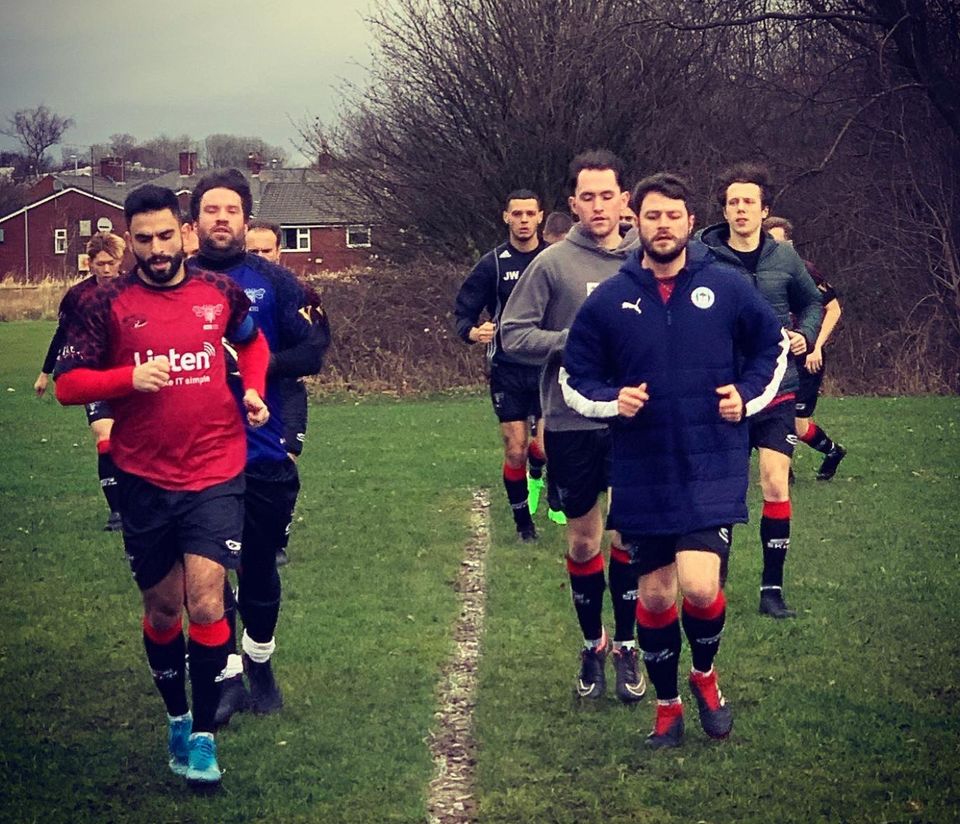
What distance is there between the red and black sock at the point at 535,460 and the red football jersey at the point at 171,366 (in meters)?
6.43

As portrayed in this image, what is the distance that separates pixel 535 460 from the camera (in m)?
12.4

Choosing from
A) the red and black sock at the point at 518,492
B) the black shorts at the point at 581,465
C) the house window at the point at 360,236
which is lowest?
the red and black sock at the point at 518,492

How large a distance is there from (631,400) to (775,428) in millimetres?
2994

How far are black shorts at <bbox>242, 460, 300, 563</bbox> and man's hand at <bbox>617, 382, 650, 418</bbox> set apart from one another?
64.3 inches

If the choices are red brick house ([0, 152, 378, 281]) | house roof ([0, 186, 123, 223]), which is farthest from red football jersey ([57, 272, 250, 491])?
house roof ([0, 186, 123, 223])

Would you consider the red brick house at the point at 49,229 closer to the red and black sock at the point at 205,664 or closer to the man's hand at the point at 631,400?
the red and black sock at the point at 205,664

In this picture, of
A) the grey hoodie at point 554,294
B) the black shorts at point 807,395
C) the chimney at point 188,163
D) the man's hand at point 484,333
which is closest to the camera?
the grey hoodie at point 554,294

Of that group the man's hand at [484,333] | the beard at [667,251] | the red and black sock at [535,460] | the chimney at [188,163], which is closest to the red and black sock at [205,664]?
the beard at [667,251]

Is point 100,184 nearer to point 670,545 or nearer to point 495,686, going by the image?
point 495,686

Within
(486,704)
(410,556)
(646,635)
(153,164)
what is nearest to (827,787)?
(646,635)

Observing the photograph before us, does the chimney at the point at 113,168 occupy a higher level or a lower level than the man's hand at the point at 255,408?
higher

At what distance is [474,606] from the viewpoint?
8.99 meters

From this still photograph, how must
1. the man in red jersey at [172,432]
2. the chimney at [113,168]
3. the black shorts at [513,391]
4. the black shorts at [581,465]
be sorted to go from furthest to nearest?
1. the chimney at [113,168]
2. the black shorts at [513,391]
3. the black shorts at [581,465]
4. the man in red jersey at [172,432]

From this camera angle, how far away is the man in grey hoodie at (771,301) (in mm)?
8375
